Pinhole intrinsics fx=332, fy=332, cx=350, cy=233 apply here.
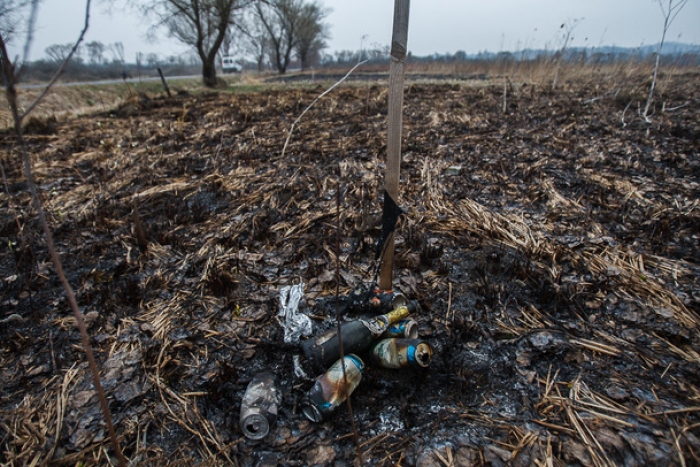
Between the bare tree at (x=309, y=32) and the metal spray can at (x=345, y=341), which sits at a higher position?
the bare tree at (x=309, y=32)

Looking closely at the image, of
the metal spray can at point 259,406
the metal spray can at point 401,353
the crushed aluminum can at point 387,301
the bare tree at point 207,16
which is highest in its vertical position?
the bare tree at point 207,16

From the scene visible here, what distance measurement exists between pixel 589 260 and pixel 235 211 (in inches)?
127

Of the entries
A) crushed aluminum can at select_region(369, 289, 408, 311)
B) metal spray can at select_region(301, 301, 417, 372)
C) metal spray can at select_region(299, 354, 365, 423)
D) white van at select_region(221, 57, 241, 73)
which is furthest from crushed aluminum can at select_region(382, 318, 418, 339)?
white van at select_region(221, 57, 241, 73)

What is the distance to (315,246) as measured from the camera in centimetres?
290

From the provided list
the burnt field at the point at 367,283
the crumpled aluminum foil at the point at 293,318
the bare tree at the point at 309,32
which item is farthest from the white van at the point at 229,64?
the crumpled aluminum foil at the point at 293,318

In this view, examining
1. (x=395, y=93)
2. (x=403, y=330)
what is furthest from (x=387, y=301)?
(x=395, y=93)

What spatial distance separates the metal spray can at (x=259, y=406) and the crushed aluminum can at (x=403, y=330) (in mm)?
663

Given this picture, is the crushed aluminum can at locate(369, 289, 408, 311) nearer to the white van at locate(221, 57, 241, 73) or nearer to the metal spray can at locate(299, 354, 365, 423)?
the metal spray can at locate(299, 354, 365, 423)

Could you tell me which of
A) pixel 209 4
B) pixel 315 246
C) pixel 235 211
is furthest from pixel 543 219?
pixel 209 4

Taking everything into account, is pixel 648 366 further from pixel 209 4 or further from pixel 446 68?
pixel 446 68

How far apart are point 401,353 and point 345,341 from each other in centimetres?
30

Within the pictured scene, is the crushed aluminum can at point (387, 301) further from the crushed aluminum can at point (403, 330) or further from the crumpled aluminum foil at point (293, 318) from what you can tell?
the crumpled aluminum foil at point (293, 318)

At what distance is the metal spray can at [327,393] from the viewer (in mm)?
1568

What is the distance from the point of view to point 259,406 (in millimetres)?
1598
